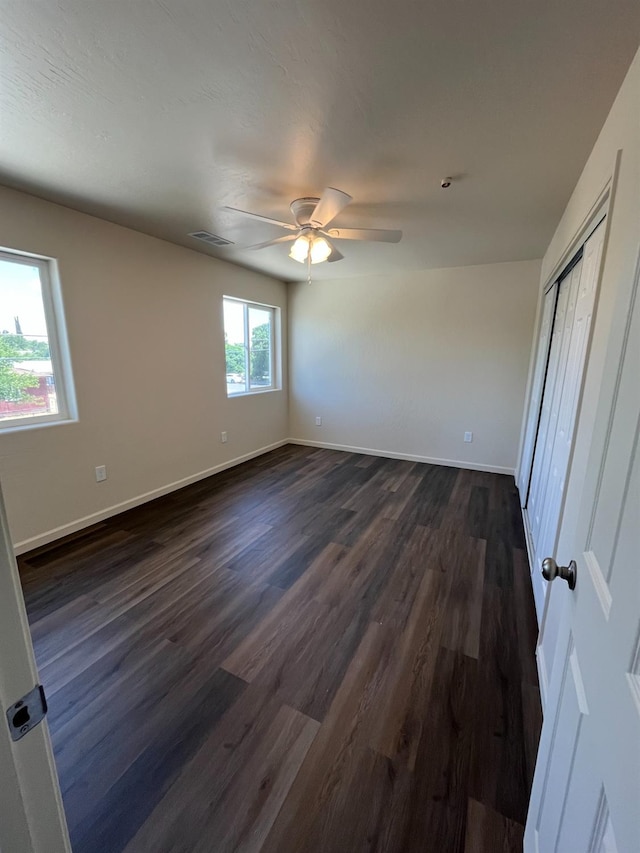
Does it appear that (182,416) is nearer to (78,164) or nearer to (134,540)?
(134,540)

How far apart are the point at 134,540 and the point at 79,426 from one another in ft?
3.28

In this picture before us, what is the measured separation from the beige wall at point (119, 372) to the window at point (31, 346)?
9 cm

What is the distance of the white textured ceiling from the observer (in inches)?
43.6

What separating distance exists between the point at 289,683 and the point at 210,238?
11.1 feet

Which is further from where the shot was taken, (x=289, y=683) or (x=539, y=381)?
(x=539, y=381)

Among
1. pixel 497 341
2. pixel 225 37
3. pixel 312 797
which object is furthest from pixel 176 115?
pixel 497 341

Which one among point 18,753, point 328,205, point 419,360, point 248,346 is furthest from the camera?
point 248,346

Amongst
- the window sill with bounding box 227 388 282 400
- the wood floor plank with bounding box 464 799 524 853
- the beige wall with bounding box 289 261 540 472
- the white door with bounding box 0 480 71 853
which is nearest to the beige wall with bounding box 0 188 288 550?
the window sill with bounding box 227 388 282 400

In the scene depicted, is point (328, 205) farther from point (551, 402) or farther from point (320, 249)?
point (551, 402)

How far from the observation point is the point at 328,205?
78.2 inches

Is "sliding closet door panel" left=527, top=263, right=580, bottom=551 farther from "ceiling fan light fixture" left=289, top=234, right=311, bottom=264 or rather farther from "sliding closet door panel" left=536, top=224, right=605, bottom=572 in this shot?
"ceiling fan light fixture" left=289, top=234, right=311, bottom=264

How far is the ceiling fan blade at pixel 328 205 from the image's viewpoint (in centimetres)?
185

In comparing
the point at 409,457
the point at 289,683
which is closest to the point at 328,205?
the point at 289,683

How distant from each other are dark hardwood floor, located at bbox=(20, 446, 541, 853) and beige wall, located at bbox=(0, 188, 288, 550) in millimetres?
412
